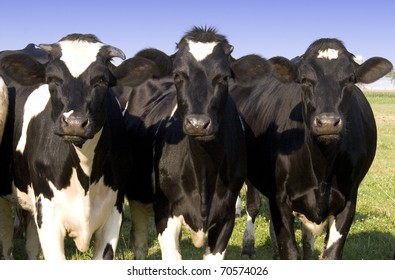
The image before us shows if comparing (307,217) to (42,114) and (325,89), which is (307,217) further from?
(42,114)

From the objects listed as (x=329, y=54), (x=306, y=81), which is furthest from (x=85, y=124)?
(x=329, y=54)

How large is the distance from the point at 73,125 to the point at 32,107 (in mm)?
1533

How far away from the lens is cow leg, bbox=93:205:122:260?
17.8ft

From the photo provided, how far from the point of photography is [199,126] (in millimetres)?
4582

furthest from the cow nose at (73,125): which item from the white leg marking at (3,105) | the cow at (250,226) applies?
the cow at (250,226)

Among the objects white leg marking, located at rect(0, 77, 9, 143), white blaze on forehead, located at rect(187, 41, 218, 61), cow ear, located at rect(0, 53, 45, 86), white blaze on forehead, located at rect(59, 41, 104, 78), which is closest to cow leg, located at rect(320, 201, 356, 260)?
white blaze on forehead, located at rect(187, 41, 218, 61)

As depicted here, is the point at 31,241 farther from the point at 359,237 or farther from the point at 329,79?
the point at 359,237

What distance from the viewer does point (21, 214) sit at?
741 cm

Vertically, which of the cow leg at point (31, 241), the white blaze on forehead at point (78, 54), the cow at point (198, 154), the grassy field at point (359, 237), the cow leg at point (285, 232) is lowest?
the grassy field at point (359, 237)

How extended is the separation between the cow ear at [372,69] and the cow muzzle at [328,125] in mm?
996

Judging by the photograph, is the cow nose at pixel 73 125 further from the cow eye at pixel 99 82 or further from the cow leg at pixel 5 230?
the cow leg at pixel 5 230

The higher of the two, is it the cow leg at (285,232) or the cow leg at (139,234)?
the cow leg at (285,232)

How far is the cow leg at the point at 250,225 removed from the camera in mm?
7766

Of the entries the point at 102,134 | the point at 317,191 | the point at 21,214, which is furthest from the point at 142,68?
the point at 21,214
